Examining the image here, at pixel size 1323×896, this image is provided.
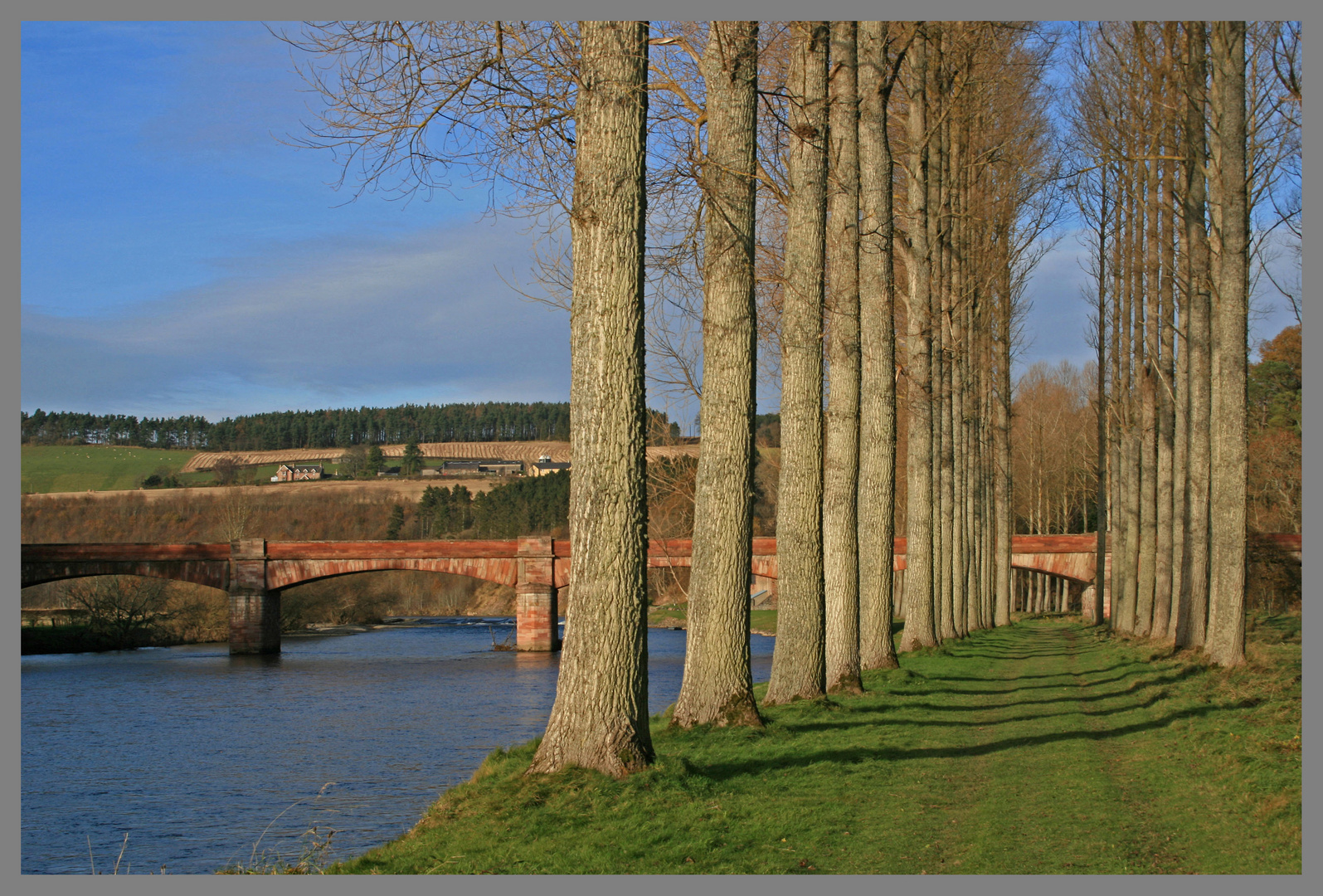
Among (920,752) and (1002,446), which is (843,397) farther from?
(1002,446)

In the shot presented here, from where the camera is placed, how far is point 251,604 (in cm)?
4500

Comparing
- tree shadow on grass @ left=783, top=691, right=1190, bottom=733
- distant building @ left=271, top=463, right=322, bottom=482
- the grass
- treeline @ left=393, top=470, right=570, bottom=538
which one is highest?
distant building @ left=271, top=463, right=322, bottom=482

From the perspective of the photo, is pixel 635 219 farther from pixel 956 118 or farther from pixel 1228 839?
pixel 956 118

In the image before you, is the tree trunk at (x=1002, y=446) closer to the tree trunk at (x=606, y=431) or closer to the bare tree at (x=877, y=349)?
the bare tree at (x=877, y=349)

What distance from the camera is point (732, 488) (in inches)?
390

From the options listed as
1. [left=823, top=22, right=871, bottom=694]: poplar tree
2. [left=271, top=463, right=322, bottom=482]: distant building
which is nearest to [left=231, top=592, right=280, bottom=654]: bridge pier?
[left=823, top=22, right=871, bottom=694]: poplar tree

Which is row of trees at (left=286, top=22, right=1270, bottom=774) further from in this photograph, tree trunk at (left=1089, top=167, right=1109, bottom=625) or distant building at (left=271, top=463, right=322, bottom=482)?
distant building at (left=271, top=463, right=322, bottom=482)

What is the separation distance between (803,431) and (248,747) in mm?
12103

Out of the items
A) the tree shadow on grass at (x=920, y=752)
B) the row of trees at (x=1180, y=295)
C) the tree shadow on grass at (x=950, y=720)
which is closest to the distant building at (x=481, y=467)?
the row of trees at (x=1180, y=295)

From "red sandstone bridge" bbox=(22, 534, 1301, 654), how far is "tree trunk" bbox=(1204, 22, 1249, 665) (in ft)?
95.7

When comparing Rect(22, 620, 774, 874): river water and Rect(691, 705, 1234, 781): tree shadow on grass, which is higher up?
Rect(691, 705, 1234, 781): tree shadow on grass

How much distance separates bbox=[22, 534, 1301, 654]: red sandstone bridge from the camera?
1762 inches

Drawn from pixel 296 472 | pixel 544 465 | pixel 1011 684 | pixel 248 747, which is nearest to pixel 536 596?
pixel 248 747

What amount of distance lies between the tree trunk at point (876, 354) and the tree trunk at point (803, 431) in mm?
2656
